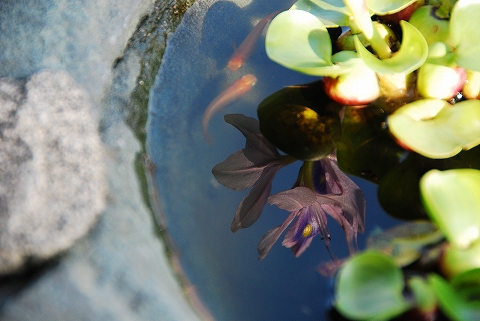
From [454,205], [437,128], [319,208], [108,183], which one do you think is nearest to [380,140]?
[437,128]

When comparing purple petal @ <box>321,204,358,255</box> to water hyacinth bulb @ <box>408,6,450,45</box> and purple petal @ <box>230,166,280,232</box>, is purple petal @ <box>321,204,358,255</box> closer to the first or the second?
purple petal @ <box>230,166,280,232</box>

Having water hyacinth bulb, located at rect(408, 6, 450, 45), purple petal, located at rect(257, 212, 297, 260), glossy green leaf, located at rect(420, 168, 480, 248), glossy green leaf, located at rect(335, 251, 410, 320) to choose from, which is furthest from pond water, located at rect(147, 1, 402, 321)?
water hyacinth bulb, located at rect(408, 6, 450, 45)

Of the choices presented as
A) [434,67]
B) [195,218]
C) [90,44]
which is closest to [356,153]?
[434,67]

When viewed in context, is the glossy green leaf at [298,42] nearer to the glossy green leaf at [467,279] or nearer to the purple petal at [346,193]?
the purple petal at [346,193]

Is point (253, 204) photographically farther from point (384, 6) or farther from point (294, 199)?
point (384, 6)

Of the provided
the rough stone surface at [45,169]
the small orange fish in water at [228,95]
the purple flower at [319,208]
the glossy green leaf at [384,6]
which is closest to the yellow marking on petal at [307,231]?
the purple flower at [319,208]

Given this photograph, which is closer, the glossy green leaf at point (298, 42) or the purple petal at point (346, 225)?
the purple petal at point (346, 225)
